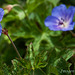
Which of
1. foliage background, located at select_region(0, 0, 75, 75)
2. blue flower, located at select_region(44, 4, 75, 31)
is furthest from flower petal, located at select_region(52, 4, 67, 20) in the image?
foliage background, located at select_region(0, 0, 75, 75)

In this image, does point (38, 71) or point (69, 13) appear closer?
point (38, 71)

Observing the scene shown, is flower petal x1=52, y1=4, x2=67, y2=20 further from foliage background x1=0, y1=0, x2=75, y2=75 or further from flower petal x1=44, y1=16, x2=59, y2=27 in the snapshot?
foliage background x1=0, y1=0, x2=75, y2=75

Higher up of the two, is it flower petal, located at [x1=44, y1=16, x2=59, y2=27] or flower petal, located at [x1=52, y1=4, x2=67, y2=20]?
flower petal, located at [x1=52, y1=4, x2=67, y2=20]

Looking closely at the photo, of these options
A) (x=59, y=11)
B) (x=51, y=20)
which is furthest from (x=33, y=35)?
(x=59, y=11)

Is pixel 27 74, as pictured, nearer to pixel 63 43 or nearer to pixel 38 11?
pixel 63 43

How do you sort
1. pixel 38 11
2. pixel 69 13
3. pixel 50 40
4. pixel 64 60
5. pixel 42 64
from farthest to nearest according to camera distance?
pixel 38 11 → pixel 50 40 → pixel 69 13 → pixel 42 64 → pixel 64 60

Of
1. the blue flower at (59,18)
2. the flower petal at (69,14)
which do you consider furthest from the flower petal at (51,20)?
the flower petal at (69,14)

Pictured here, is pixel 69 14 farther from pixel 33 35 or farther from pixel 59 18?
pixel 33 35

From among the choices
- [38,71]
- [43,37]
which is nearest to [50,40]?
[43,37]
